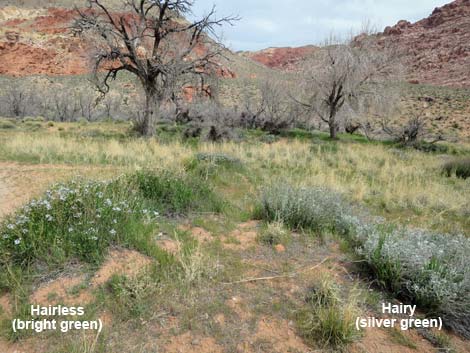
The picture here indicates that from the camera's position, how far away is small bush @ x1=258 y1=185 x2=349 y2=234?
159 inches

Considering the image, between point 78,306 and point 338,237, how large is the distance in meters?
3.08

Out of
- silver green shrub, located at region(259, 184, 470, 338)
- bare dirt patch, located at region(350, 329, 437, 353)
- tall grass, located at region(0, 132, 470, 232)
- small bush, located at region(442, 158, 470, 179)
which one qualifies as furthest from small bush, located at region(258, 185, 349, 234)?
small bush, located at region(442, 158, 470, 179)

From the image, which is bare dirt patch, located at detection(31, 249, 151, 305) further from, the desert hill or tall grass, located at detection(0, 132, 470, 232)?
the desert hill

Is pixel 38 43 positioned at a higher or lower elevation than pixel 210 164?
higher

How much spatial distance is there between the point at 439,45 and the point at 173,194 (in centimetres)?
8045

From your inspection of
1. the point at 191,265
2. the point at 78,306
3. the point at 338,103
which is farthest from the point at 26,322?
the point at 338,103

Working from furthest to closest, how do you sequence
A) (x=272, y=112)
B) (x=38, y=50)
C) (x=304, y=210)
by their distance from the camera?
1. (x=38, y=50)
2. (x=272, y=112)
3. (x=304, y=210)

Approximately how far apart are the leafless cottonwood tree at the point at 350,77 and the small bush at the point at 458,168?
6960 mm

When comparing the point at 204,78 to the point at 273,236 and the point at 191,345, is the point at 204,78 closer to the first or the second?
the point at 273,236

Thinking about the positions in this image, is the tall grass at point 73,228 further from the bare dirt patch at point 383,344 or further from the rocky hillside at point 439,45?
the rocky hillside at point 439,45

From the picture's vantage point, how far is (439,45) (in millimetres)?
62750

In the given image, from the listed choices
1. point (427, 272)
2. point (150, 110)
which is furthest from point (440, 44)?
point (427, 272)

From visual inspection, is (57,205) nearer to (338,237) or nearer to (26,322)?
(26,322)

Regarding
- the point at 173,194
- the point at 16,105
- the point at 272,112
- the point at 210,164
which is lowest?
the point at 173,194
